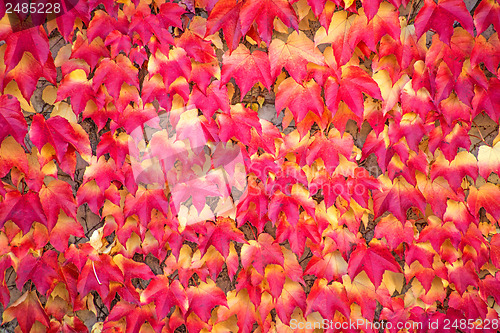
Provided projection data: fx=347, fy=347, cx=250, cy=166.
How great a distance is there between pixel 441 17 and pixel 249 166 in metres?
0.92

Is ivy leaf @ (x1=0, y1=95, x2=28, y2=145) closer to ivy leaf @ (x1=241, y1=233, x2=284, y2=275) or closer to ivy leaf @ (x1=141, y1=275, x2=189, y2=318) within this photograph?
ivy leaf @ (x1=141, y1=275, x2=189, y2=318)

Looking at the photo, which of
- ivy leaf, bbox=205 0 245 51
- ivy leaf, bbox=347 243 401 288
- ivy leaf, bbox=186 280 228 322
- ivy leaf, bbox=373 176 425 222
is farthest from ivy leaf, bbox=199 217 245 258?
ivy leaf, bbox=205 0 245 51

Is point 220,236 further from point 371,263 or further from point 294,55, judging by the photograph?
point 294,55

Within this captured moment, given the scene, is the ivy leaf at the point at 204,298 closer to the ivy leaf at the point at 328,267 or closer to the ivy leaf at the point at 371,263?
the ivy leaf at the point at 328,267

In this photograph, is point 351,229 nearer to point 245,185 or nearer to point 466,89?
point 245,185

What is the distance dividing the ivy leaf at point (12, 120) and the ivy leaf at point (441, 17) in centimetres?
153

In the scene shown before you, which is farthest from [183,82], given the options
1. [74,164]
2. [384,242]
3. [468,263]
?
[468,263]

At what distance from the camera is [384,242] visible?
1532 millimetres

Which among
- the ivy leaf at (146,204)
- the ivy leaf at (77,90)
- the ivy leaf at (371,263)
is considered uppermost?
the ivy leaf at (77,90)

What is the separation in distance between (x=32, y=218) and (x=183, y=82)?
2.61 feet

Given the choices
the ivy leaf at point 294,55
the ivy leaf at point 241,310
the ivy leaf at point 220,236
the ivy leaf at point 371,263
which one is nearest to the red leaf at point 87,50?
the ivy leaf at point 294,55

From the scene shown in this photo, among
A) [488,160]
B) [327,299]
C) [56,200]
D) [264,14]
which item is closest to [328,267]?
[327,299]

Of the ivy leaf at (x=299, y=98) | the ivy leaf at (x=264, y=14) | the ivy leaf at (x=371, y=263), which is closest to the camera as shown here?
the ivy leaf at (x=264, y=14)

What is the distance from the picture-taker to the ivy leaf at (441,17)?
1.29 meters
